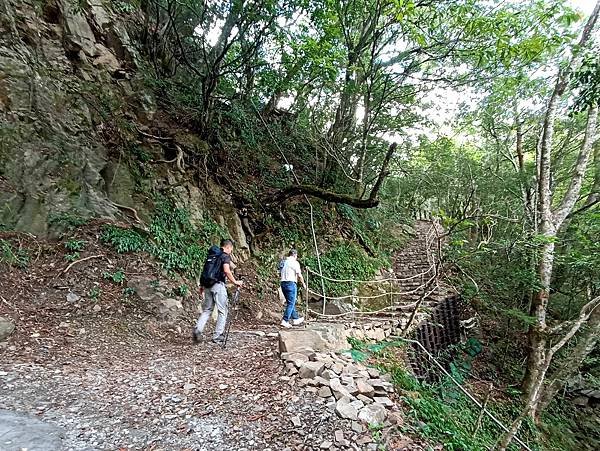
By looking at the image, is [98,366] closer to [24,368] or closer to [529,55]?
[24,368]

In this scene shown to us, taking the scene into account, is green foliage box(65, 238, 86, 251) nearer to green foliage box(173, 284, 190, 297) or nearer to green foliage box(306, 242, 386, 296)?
green foliage box(173, 284, 190, 297)

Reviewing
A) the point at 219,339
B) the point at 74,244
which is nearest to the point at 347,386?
the point at 219,339

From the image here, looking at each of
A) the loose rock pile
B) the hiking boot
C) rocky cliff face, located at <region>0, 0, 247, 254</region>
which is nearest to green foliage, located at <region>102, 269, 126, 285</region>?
rocky cliff face, located at <region>0, 0, 247, 254</region>

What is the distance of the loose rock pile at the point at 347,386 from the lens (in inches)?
122

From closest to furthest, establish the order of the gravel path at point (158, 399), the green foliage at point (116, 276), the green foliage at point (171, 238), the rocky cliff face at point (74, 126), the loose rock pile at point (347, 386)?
the gravel path at point (158, 399)
the loose rock pile at point (347, 386)
the green foliage at point (116, 276)
the rocky cliff face at point (74, 126)
the green foliage at point (171, 238)

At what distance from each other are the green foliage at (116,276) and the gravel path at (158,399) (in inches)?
43.6

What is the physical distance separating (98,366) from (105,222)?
289cm

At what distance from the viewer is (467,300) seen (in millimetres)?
10617

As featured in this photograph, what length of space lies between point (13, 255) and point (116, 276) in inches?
54.4

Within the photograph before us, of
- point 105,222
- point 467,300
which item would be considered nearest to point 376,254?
point 467,300

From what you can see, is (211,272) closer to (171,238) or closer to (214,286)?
(214,286)

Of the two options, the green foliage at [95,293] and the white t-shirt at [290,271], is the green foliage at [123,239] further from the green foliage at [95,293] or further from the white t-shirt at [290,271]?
the white t-shirt at [290,271]

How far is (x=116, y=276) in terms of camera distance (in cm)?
542

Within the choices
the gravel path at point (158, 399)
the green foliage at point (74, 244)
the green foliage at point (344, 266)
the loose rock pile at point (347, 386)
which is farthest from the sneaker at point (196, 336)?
the green foliage at point (344, 266)
